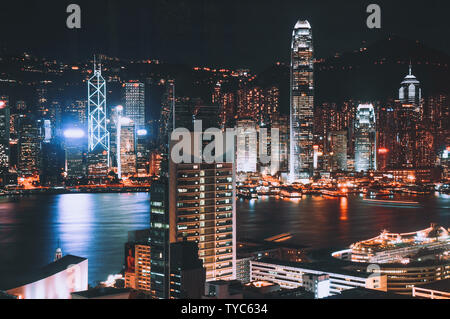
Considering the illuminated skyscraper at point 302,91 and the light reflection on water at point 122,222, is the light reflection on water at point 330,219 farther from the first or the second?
the illuminated skyscraper at point 302,91

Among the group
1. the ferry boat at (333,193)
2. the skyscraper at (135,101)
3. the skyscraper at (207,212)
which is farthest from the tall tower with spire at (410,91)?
the skyscraper at (207,212)

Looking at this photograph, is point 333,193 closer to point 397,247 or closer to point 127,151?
point 127,151

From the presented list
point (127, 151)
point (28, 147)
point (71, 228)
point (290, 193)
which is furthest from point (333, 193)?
point (28, 147)
